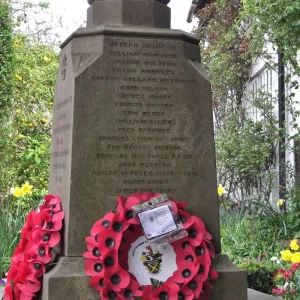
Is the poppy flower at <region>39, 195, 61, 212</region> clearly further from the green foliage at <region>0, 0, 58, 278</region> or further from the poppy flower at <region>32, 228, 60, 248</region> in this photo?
the green foliage at <region>0, 0, 58, 278</region>

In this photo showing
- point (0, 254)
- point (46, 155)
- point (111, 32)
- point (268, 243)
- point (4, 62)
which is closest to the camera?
point (111, 32)

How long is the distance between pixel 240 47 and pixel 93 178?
11.6 meters

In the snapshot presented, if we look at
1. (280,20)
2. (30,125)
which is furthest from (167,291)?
(30,125)

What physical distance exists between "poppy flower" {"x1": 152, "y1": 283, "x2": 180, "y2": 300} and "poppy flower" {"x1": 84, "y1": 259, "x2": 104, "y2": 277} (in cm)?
39

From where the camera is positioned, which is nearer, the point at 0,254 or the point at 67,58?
the point at 67,58

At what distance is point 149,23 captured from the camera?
17.0ft

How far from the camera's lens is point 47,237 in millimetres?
4781

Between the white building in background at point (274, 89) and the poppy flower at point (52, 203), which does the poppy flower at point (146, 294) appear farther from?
the white building in background at point (274, 89)

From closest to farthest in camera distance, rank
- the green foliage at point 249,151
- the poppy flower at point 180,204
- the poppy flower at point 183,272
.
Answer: the poppy flower at point 183,272, the poppy flower at point 180,204, the green foliage at point 249,151

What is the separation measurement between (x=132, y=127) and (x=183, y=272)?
1.06 metres

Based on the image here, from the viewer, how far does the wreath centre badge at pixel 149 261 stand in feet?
15.3

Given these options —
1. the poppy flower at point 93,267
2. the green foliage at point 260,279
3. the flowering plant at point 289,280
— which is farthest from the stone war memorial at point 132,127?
the green foliage at point 260,279

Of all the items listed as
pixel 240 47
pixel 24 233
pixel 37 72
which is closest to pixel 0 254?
pixel 24 233

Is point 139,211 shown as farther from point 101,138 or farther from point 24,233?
point 24,233
